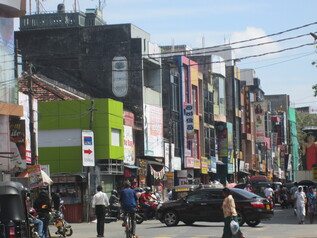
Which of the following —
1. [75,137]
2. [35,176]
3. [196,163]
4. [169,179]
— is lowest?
[35,176]

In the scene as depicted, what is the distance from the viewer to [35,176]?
33.5m

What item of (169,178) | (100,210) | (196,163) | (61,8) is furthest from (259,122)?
(100,210)

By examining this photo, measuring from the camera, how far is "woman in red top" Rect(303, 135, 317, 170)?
57.7m

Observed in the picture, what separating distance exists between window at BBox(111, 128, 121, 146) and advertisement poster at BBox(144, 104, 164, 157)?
616 centimetres

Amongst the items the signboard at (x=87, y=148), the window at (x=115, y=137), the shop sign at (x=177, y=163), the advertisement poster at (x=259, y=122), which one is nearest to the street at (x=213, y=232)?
the signboard at (x=87, y=148)

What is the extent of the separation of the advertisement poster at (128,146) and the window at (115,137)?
60.1 inches

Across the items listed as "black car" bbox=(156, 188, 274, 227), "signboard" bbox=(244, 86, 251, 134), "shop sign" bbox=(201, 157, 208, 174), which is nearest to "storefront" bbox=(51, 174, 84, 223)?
"black car" bbox=(156, 188, 274, 227)

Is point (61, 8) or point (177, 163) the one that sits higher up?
point (61, 8)

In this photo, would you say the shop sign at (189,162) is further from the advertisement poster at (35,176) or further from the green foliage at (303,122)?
the green foliage at (303,122)

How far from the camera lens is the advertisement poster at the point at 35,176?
109 feet

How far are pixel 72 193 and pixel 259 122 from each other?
68.3 meters

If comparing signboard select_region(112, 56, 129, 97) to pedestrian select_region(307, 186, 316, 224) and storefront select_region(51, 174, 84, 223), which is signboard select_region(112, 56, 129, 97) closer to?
storefront select_region(51, 174, 84, 223)

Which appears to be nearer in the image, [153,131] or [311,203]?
[311,203]

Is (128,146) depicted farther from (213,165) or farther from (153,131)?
(213,165)
